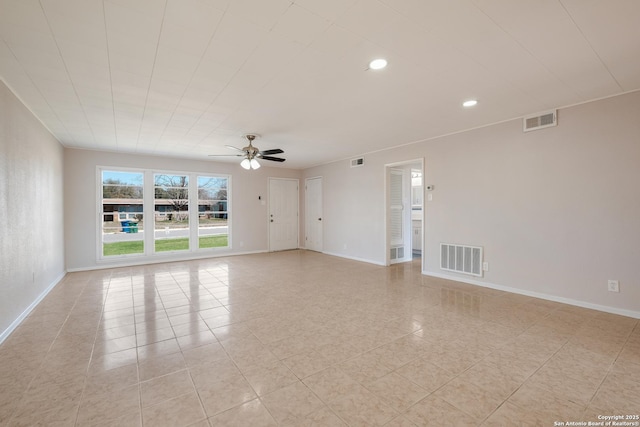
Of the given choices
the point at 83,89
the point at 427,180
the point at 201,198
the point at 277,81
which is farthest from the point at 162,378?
the point at 201,198

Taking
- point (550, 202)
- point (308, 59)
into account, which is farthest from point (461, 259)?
point (308, 59)

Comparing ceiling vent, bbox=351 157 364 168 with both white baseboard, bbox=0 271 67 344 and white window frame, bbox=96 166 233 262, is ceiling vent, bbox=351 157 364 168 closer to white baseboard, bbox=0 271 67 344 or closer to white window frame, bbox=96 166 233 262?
white window frame, bbox=96 166 233 262

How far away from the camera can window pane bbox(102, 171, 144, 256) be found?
6.16 meters

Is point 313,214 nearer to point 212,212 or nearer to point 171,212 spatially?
point 212,212

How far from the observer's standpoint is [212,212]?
7422 millimetres

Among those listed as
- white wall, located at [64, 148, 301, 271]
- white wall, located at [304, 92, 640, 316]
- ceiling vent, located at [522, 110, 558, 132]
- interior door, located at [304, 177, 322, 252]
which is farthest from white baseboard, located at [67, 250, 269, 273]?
ceiling vent, located at [522, 110, 558, 132]

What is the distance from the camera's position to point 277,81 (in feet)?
9.30

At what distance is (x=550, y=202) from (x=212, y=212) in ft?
23.2

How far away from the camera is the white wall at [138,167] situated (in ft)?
18.9

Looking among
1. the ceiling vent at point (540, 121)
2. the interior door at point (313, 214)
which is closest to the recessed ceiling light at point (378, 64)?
the ceiling vent at point (540, 121)

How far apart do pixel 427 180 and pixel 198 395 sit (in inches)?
189

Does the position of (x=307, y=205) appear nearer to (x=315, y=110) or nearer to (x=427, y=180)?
(x=427, y=180)

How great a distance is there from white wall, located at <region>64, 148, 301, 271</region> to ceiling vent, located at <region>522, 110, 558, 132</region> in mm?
6169

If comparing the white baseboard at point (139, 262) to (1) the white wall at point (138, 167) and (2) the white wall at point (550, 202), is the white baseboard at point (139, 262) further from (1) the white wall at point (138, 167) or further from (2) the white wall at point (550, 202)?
(2) the white wall at point (550, 202)
